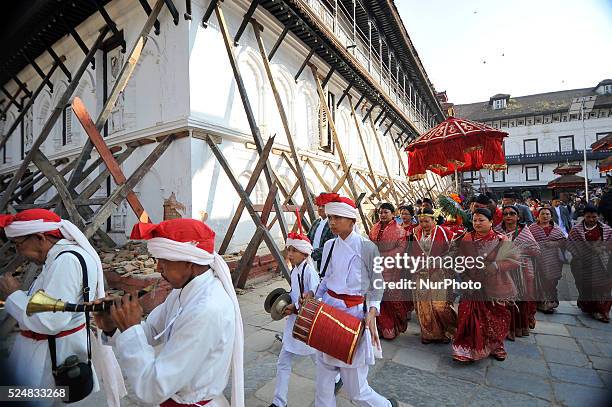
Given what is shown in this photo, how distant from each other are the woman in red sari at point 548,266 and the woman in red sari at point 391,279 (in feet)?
9.51

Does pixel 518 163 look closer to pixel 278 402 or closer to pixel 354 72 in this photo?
pixel 354 72

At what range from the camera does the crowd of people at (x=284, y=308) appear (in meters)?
1.45

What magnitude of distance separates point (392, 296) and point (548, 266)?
3.32 metres

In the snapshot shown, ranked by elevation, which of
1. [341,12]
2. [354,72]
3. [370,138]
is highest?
[341,12]

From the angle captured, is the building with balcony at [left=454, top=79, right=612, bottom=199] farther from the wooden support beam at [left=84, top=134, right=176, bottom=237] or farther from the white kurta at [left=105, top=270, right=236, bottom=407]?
the white kurta at [left=105, top=270, right=236, bottom=407]

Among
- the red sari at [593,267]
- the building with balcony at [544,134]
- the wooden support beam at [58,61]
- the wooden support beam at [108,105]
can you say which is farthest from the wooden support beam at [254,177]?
the building with balcony at [544,134]

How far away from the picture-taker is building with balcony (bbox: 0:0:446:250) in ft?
23.9

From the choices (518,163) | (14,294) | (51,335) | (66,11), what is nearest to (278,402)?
(51,335)

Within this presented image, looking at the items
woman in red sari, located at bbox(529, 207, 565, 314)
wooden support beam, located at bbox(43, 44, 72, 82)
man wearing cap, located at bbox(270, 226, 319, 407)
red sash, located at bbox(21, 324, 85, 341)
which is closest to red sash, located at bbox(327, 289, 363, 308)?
man wearing cap, located at bbox(270, 226, 319, 407)

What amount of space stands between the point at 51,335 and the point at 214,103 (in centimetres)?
667

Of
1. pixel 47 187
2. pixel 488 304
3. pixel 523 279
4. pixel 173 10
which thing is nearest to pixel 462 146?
pixel 523 279

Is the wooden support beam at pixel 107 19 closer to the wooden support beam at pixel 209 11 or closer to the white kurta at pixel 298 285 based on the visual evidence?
the wooden support beam at pixel 209 11

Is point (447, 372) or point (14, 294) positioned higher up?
point (14, 294)

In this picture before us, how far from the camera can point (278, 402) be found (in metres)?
2.73
